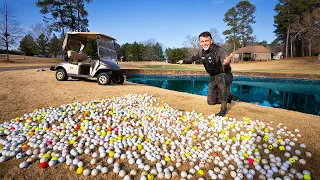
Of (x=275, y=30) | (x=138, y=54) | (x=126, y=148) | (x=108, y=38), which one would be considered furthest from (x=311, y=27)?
(x=138, y=54)

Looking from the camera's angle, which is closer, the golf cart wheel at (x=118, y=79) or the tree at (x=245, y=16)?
the golf cart wheel at (x=118, y=79)

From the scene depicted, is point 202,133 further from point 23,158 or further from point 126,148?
point 23,158

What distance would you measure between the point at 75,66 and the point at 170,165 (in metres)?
8.30

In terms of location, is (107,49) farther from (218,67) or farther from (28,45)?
(28,45)

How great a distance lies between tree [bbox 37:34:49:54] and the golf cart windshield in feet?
185

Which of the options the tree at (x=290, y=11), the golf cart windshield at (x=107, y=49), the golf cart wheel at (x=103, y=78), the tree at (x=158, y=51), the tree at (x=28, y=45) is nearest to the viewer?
the golf cart wheel at (x=103, y=78)

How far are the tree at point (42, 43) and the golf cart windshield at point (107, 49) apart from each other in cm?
5634

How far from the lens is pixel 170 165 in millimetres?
2447

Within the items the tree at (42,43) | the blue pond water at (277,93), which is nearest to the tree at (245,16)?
the blue pond water at (277,93)

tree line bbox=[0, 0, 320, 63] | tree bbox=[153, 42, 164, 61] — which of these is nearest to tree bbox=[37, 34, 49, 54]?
tree line bbox=[0, 0, 320, 63]

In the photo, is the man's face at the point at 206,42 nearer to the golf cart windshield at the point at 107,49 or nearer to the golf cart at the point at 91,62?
the golf cart at the point at 91,62

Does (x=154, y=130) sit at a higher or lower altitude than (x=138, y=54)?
lower

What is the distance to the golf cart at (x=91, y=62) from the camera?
8.83 metres

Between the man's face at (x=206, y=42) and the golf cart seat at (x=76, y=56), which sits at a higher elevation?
the golf cart seat at (x=76, y=56)
